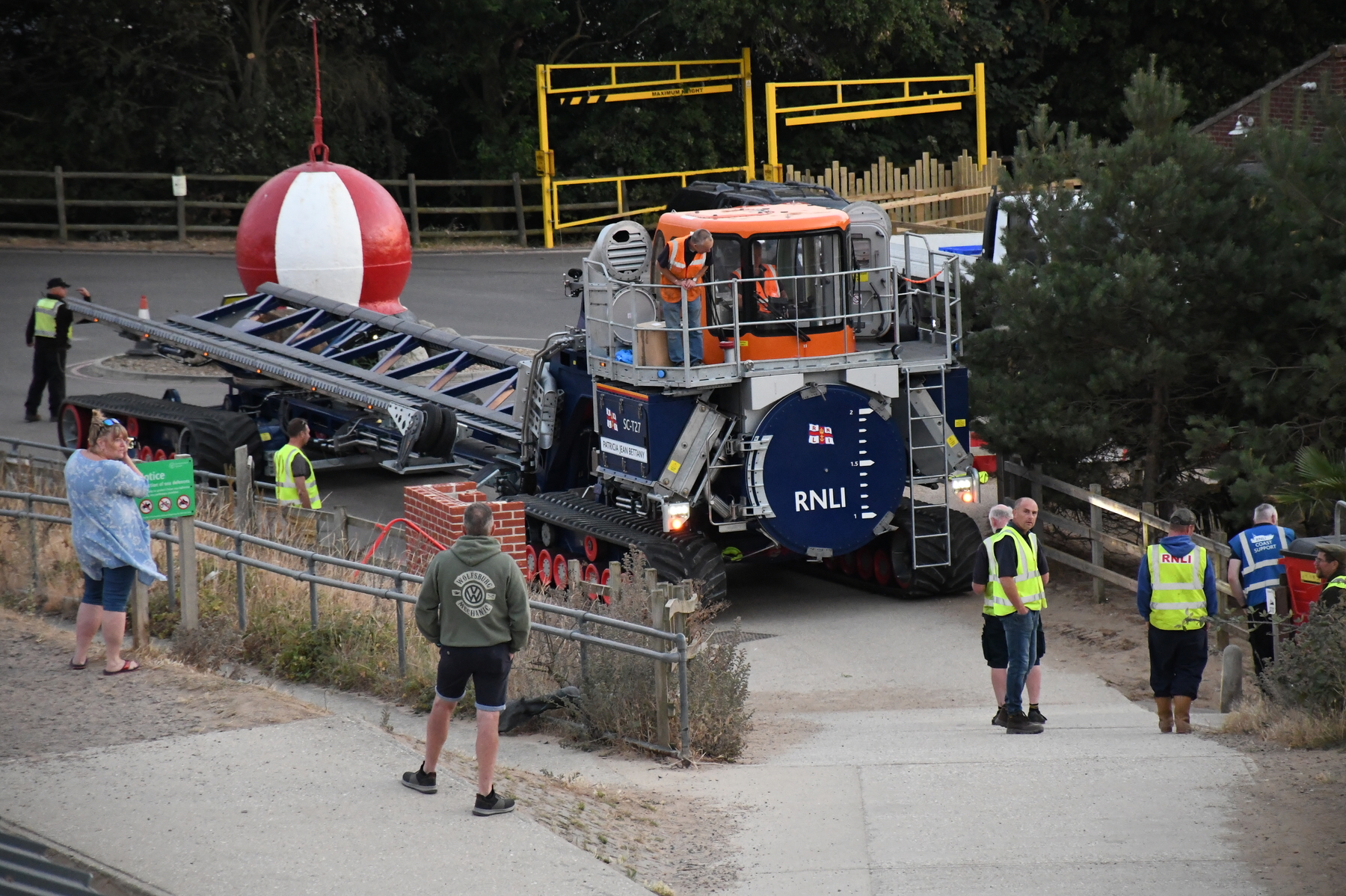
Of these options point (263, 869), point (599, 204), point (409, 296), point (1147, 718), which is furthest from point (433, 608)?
point (599, 204)

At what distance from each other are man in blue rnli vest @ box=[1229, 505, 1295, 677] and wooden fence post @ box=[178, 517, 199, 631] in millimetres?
6984

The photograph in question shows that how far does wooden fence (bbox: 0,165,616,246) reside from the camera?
1415 inches

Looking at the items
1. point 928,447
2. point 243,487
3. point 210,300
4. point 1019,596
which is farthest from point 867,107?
point 1019,596

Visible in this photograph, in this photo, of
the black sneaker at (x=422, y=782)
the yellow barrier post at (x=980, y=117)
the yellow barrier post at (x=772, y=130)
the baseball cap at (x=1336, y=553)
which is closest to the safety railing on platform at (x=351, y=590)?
the black sneaker at (x=422, y=782)

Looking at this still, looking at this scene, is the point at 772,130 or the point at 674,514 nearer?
the point at 674,514

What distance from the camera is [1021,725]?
406 inches

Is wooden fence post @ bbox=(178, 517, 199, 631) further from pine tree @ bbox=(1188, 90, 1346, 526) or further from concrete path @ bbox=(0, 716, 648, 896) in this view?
pine tree @ bbox=(1188, 90, 1346, 526)

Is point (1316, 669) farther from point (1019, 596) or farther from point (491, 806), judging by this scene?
point (491, 806)

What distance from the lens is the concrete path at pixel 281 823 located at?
6938 millimetres

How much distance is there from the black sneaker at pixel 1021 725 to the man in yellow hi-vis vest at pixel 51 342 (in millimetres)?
13905

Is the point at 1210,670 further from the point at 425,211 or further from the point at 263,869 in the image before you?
the point at 425,211

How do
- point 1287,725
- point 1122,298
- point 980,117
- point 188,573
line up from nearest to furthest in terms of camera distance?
1. point 1287,725
2. point 188,573
3. point 1122,298
4. point 980,117

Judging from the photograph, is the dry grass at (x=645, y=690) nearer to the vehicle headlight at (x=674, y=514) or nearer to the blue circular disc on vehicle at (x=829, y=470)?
the vehicle headlight at (x=674, y=514)

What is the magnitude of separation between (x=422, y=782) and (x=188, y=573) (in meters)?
3.57
